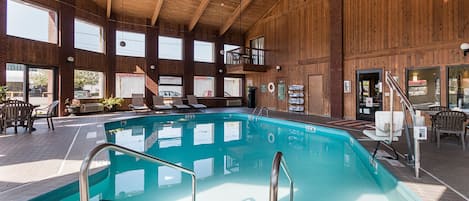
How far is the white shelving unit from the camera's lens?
40.4 feet

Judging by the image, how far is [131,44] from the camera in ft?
44.1

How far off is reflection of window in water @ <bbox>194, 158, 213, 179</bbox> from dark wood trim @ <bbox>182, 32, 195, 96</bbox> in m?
9.94

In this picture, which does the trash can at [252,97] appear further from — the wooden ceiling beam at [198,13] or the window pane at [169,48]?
the wooden ceiling beam at [198,13]

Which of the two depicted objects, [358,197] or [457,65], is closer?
[358,197]

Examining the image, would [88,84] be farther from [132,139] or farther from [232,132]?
[232,132]

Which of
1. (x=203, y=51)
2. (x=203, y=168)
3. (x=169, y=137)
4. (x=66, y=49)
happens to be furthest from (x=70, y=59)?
(x=203, y=168)

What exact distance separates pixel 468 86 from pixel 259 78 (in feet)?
32.0

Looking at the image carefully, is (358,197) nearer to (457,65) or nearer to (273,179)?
(273,179)

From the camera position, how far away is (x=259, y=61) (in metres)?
15.1

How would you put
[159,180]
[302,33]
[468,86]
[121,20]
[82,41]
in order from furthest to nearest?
[121,20] → [302,33] → [82,41] → [468,86] → [159,180]

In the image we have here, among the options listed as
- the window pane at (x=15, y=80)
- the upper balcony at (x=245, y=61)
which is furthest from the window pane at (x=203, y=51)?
the window pane at (x=15, y=80)

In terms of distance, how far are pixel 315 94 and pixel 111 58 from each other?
1003 cm

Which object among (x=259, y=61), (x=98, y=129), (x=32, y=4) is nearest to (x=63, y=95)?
(x=32, y=4)

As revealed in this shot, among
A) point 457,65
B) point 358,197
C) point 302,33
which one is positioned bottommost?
point 358,197
